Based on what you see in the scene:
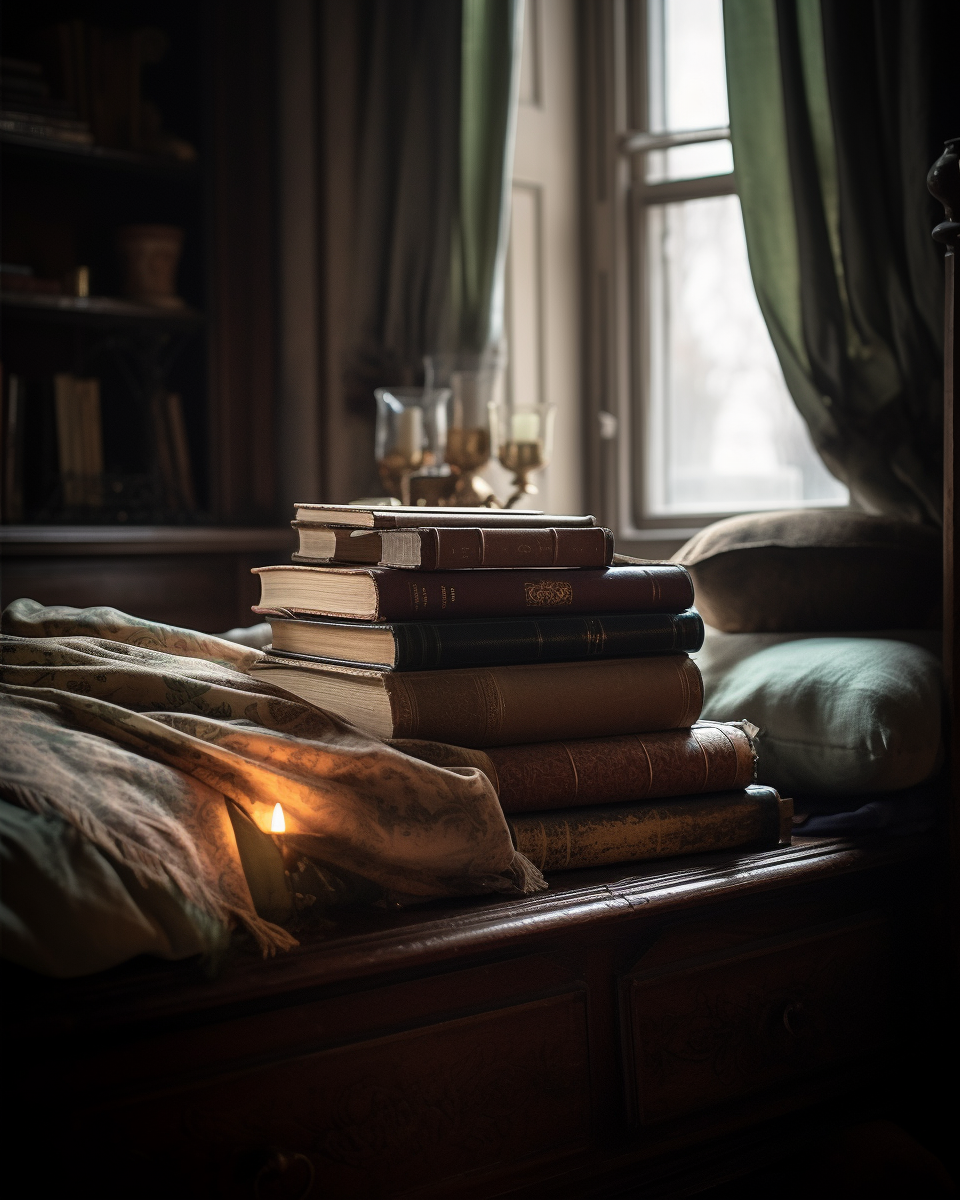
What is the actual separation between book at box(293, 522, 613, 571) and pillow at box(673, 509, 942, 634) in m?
0.48

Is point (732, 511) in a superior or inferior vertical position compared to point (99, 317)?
inferior

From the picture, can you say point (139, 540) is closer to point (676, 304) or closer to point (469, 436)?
point (469, 436)

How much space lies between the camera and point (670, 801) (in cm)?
110

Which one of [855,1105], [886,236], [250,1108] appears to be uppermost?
[886,236]

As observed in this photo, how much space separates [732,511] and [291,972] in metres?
2.22

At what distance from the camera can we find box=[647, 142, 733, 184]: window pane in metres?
2.91

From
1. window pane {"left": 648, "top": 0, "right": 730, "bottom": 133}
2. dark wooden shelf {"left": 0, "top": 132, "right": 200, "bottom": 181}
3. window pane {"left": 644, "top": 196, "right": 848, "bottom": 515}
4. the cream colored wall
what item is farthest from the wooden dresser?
dark wooden shelf {"left": 0, "top": 132, "right": 200, "bottom": 181}

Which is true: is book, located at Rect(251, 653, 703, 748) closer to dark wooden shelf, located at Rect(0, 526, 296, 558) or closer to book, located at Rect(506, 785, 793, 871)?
book, located at Rect(506, 785, 793, 871)

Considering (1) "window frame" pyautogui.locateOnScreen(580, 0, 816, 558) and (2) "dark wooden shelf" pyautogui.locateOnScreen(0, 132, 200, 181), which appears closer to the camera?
(2) "dark wooden shelf" pyautogui.locateOnScreen(0, 132, 200, 181)

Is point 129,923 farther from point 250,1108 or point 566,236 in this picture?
point 566,236

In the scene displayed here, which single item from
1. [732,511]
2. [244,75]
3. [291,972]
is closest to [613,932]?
[291,972]

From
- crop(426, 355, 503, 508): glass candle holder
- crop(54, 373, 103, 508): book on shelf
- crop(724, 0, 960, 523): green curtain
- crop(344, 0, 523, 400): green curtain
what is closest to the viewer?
A: crop(724, 0, 960, 523): green curtain

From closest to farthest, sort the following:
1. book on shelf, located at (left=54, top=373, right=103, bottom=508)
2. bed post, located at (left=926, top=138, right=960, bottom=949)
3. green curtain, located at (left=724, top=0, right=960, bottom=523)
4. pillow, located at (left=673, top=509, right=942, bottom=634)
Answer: bed post, located at (left=926, top=138, right=960, bottom=949)
pillow, located at (left=673, top=509, right=942, bottom=634)
green curtain, located at (left=724, top=0, right=960, bottom=523)
book on shelf, located at (left=54, top=373, right=103, bottom=508)

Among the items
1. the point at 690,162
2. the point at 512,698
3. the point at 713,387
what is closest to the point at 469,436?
the point at 512,698
